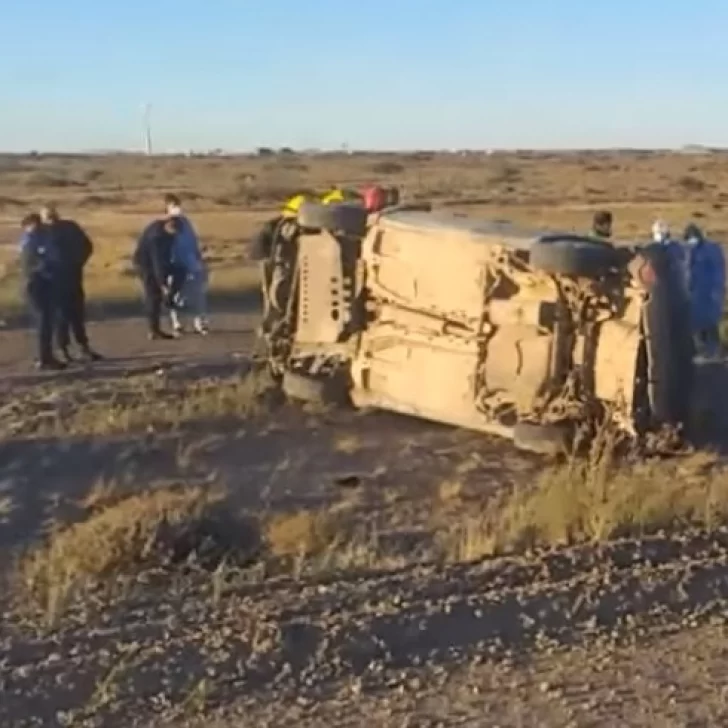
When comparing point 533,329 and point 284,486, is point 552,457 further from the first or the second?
point 284,486

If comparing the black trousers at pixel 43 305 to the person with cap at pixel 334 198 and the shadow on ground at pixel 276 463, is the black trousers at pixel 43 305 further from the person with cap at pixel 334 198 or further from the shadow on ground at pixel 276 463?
the shadow on ground at pixel 276 463

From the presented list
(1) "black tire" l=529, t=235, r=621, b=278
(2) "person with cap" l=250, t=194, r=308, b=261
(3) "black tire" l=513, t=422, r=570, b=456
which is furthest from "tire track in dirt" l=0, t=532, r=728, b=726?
(2) "person with cap" l=250, t=194, r=308, b=261

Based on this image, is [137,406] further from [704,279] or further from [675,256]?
[704,279]

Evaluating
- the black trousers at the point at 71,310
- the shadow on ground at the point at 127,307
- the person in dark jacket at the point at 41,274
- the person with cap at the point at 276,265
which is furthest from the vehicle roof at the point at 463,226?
the shadow on ground at the point at 127,307

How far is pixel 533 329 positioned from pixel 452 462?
1203 mm

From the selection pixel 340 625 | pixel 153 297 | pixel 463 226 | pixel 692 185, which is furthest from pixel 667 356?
pixel 692 185

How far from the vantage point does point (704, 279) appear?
17922 mm

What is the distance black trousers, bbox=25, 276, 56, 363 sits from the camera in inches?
759

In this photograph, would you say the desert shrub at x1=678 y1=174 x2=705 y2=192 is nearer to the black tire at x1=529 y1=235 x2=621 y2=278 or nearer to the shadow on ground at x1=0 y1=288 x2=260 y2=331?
the shadow on ground at x1=0 y1=288 x2=260 y2=331

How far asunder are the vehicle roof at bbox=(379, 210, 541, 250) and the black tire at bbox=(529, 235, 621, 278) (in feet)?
0.99

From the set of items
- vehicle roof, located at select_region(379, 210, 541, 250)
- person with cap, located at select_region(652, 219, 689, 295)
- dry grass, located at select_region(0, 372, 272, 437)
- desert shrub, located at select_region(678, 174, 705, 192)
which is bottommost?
desert shrub, located at select_region(678, 174, 705, 192)

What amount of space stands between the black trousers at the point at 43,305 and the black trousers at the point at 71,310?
129 millimetres

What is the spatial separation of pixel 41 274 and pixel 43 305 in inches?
12.1

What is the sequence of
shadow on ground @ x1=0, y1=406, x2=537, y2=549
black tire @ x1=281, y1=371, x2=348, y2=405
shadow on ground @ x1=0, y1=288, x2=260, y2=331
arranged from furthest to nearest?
shadow on ground @ x1=0, y1=288, x2=260, y2=331
black tire @ x1=281, y1=371, x2=348, y2=405
shadow on ground @ x1=0, y1=406, x2=537, y2=549
